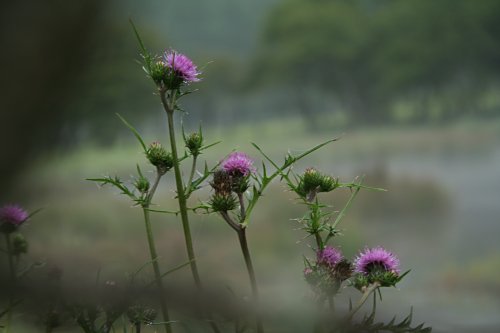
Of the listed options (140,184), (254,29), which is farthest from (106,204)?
(140,184)

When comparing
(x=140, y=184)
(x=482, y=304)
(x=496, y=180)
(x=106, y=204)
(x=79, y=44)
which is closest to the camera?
(x=79, y=44)

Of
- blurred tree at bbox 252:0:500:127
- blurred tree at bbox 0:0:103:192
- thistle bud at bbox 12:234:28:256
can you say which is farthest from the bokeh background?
blurred tree at bbox 0:0:103:192

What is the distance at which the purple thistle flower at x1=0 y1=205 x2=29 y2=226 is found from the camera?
17 cm

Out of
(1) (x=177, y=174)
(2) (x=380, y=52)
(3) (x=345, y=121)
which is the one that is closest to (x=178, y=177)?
(1) (x=177, y=174)

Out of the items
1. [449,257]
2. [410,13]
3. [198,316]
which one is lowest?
[198,316]

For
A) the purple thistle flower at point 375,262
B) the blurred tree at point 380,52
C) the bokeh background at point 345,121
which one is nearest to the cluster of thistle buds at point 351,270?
the purple thistle flower at point 375,262

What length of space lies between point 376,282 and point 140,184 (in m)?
0.07

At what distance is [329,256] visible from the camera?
0.16 metres

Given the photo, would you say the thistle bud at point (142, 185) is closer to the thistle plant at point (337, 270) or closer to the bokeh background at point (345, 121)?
the thistle plant at point (337, 270)

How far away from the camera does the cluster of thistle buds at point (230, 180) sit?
171 millimetres

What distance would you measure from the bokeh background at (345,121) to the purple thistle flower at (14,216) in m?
3.09

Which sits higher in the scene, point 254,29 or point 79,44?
point 254,29

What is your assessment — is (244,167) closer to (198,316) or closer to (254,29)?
(198,316)

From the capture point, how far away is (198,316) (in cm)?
9
